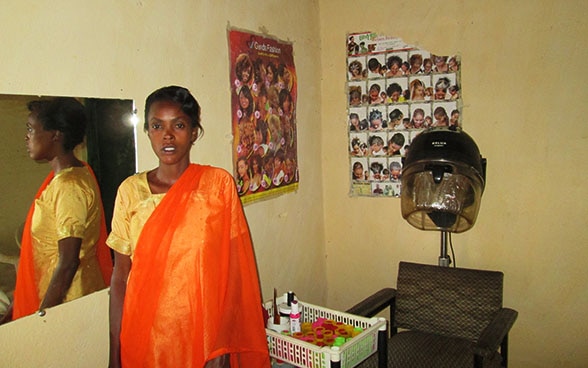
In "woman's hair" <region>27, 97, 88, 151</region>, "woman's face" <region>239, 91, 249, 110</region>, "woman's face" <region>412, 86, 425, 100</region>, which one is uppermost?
"woman's face" <region>412, 86, 425, 100</region>

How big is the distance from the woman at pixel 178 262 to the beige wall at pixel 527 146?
1347 millimetres

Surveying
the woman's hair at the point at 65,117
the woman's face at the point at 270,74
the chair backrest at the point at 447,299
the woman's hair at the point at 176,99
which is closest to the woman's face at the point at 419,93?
the woman's face at the point at 270,74

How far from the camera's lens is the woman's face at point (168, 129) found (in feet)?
4.86

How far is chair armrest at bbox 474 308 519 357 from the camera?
5.86ft

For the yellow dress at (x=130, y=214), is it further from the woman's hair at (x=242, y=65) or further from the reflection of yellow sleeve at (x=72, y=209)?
the woman's hair at (x=242, y=65)

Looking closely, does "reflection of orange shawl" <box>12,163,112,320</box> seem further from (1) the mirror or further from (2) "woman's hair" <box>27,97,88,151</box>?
(2) "woman's hair" <box>27,97,88,151</box>

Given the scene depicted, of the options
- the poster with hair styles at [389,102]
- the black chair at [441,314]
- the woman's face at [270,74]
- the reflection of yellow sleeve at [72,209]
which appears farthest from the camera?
the poster with hair styles at [389,102]

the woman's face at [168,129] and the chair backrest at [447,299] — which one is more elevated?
the woman's face at [168,129]

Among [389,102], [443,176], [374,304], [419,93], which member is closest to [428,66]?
[419,93]

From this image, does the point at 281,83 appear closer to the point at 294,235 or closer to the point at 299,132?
the point at 299,132

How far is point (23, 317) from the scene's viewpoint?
135cm

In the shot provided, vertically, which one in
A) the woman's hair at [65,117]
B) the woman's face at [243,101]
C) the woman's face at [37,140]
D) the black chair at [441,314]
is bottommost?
the black chair at [441,314]

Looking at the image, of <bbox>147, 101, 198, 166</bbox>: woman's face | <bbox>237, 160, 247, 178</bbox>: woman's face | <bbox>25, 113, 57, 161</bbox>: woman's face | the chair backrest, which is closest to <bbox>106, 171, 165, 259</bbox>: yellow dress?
<bbox>147, 101, 198, 166</bbox>: woman's face

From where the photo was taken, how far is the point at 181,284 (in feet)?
4.69
